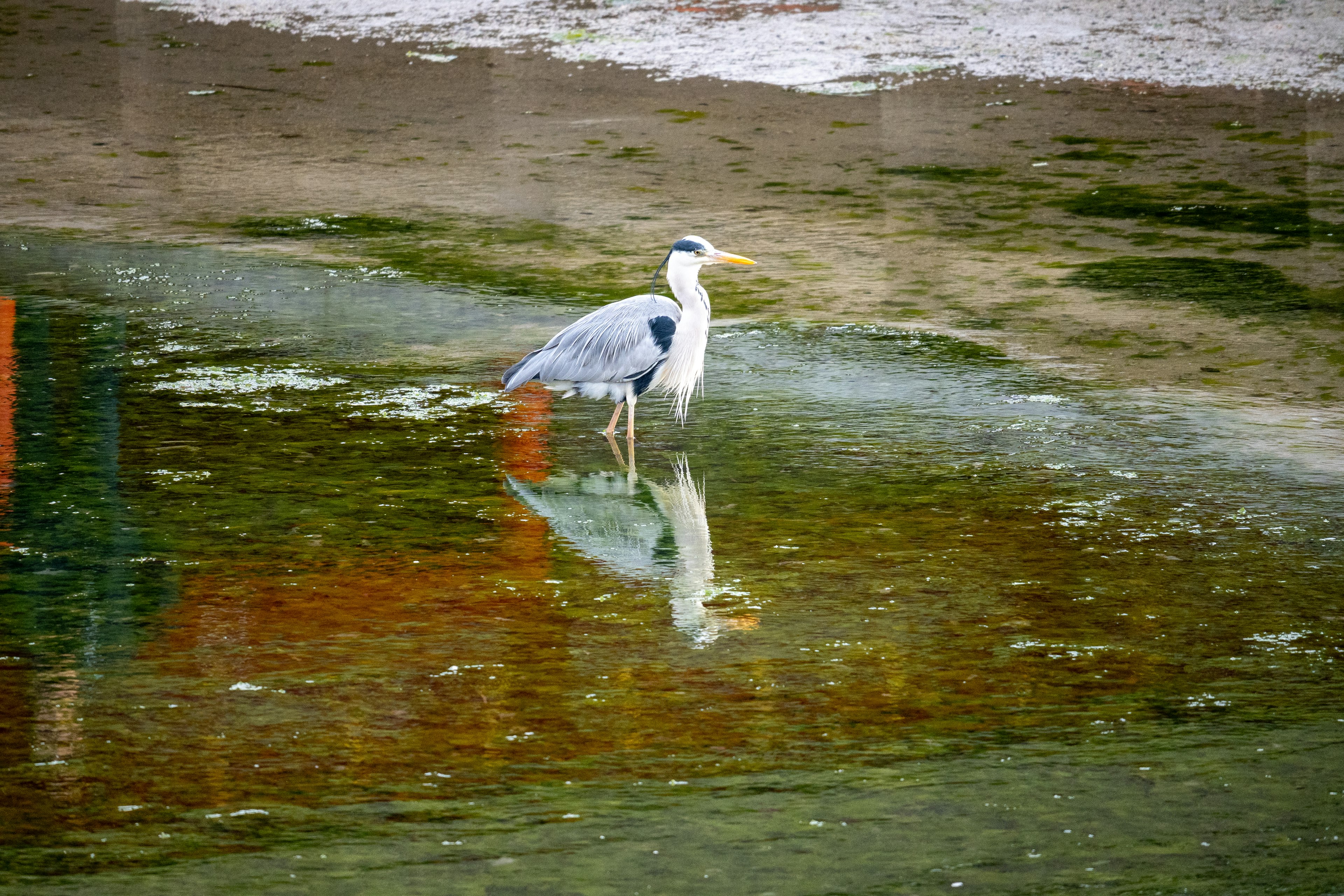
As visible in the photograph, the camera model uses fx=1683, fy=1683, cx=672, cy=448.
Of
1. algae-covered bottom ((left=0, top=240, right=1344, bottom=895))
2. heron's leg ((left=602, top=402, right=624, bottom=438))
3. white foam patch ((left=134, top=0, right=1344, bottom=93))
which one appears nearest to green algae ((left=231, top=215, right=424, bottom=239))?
algae-covered bottom ((left=0, top=240, right=1344, bottom=895))

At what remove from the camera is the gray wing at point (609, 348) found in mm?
5359

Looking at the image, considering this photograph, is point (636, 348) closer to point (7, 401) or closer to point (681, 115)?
point (7, 401)

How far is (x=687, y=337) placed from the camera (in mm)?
5410

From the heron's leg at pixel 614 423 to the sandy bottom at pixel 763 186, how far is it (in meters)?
1.35

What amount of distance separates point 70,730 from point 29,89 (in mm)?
8637

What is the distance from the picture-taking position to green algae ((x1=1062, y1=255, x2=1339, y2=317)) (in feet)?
21.4

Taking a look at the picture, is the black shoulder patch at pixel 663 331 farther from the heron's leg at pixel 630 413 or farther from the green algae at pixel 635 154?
the green algae at pixel 635 154

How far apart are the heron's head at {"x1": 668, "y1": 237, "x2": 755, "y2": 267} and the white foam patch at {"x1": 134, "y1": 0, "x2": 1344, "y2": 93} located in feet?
17.8

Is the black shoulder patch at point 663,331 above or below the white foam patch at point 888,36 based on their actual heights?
below

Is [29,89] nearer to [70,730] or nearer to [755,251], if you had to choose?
[755,251]

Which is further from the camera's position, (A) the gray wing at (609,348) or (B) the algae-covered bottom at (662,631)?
(A) the gray wing at (609,348)

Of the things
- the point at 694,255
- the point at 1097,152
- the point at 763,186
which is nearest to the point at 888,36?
the point at 1097,152

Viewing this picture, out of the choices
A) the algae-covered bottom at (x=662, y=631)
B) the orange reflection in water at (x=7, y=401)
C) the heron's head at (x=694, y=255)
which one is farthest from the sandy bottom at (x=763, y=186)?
the orange reflection in water at (x=7, y=401)

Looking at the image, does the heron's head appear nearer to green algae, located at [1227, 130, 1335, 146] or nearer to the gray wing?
the gray wing
